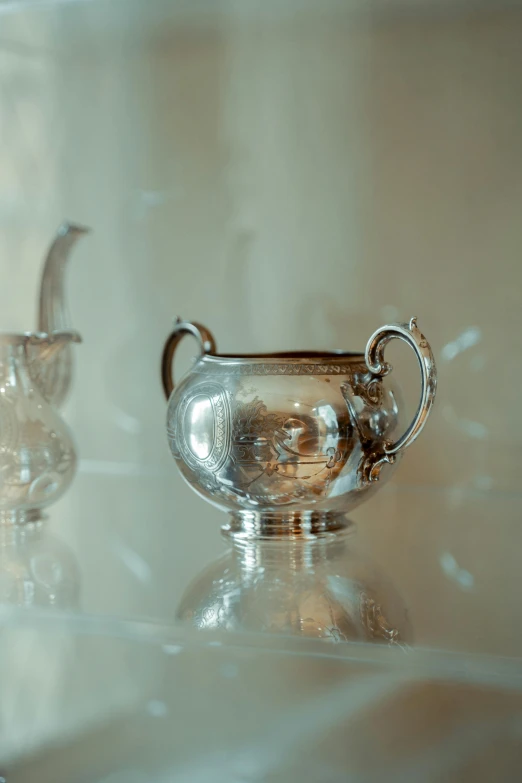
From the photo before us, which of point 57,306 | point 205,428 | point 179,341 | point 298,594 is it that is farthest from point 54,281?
point 298,594

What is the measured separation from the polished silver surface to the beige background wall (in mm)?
83

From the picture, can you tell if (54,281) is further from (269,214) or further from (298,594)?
(298,594)

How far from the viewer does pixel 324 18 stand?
31.4 inches

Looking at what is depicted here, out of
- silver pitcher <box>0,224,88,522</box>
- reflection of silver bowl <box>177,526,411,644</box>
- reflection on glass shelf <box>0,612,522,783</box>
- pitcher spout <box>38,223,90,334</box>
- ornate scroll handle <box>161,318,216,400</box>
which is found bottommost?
reflection on glass shelf <box>0,612,522,783</box>

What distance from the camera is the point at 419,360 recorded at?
0.56m

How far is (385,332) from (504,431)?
252 millimetres

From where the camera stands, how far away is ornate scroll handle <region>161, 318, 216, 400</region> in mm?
646

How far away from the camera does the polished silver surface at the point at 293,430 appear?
55 centimetres

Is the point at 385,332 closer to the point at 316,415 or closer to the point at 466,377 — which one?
the point at 316,415

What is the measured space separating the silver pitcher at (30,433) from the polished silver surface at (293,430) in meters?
0.13

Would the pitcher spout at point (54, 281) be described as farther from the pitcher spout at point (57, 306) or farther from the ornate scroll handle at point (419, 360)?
the ornate scroll handle at point (419, 360)

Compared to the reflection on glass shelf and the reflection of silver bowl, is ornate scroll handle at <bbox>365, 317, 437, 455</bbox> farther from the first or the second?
the reflection on glass shelf

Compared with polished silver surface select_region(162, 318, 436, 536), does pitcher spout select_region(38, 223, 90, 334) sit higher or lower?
higher

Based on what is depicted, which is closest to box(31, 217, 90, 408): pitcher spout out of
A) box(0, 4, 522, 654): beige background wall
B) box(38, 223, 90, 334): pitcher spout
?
box(38, 223, 90, 334): pitcher spout
